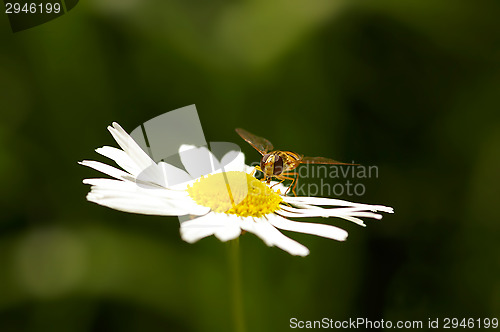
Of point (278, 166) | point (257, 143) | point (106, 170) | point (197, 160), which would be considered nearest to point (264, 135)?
point (257, 143)

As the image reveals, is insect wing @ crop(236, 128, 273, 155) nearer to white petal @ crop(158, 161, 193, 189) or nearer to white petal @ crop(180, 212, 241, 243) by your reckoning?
white petal @ crop(158, 161, 193, 189)

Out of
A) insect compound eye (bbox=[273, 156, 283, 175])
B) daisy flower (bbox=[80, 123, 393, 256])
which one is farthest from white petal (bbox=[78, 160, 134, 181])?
insect compound eye (bbox=[273, 156, 283, 175])

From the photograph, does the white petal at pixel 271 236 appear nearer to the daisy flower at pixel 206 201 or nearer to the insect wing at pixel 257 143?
the daisy flower at pixel 206 201

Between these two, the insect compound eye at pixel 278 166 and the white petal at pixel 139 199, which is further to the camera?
the insect compound eye at pixel 278 166

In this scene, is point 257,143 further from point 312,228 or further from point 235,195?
point 312,228

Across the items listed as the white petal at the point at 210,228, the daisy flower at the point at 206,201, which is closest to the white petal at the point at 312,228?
the daisy flower at the point at 206,201

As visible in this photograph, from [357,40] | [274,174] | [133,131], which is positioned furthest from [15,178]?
[357,40]

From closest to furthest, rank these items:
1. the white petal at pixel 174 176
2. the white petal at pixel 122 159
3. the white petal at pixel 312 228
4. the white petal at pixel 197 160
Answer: the white petal at pixel 312 228 < the white petal at pixel 122 159 < the white petal at pixel 174 176 < the white petal at pixel 197 160

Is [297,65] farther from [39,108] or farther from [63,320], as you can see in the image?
[63,320]
